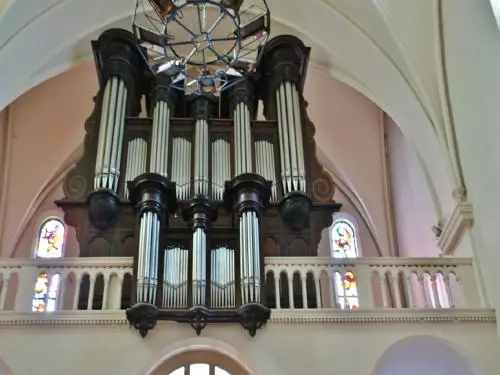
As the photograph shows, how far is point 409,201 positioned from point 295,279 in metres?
4.35

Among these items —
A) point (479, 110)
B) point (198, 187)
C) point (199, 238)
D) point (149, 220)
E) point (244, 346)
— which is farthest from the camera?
point (198, 187)

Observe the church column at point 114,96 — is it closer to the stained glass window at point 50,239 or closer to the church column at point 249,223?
the church column at point 249,223

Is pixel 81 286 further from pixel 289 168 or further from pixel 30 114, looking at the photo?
pixel 30 114

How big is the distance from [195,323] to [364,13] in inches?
223

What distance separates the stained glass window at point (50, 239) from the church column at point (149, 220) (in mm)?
4818

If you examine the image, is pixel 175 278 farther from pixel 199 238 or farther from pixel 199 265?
pixel 199 238

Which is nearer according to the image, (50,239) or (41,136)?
(50,239)

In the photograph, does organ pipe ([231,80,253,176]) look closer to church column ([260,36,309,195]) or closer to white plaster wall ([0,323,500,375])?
church column ([260,36,309,195])

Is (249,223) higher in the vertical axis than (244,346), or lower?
higher

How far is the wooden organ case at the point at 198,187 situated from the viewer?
8766mm

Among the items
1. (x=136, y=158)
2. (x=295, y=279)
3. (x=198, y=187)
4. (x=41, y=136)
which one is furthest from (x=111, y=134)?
(x=41, y=136)

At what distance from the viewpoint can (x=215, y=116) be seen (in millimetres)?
11727

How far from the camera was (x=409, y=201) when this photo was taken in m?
13.2

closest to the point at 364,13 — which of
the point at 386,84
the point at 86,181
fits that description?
the point at 386,84
